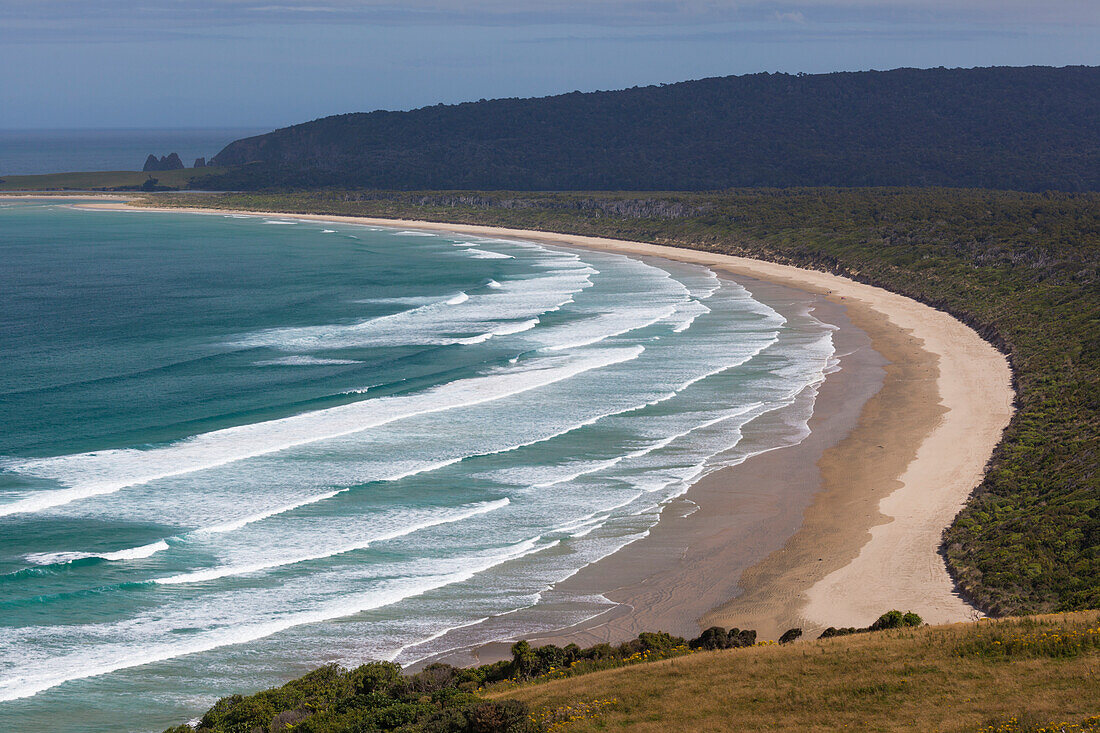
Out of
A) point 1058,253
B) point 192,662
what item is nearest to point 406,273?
point 1058,253

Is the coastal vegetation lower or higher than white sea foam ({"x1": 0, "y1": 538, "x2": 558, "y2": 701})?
higher

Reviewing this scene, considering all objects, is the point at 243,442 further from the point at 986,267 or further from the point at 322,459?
the point at 986,267

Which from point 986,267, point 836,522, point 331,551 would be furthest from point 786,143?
point 331,551

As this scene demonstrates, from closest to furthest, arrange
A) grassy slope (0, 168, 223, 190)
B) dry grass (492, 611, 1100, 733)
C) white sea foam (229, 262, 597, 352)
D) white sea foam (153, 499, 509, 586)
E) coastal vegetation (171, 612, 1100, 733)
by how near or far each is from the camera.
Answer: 1. dry grass (492, 611, 1100, 733)
2. coastal vegetation (171, 612, 1100, 733)
3. white sea foam (153, 499, 509, 586)
4. white sea foam (229, 262, 597, 352)
5. grassy slope (0, 168, 223, 190)

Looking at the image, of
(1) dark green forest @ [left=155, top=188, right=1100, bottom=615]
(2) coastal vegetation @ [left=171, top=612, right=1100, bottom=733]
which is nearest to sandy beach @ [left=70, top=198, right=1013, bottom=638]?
(1) dark green forest @ [left=155, top=188, right=1100, bottom=615]

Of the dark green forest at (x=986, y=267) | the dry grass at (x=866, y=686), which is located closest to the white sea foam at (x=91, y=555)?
the dry grass at (x=866, y=686)

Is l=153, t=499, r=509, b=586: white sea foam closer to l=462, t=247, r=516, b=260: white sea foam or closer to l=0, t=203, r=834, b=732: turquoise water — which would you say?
l=0, t=203, r=834, b=732: turquoise water

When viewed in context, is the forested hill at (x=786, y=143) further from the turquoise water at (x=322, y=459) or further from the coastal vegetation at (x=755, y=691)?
the coastal vegetation at (x=755, y=691)

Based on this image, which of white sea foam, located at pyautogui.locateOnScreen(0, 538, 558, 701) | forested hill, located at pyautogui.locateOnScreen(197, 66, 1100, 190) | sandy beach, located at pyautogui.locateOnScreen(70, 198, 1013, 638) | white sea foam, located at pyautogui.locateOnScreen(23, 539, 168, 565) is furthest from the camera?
forested hill, located at pyautogui.locateOnScreen(197, 66, 1100, 190)
